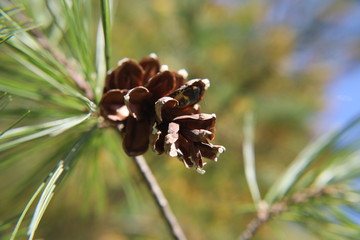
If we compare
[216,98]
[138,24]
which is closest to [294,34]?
[216,98]

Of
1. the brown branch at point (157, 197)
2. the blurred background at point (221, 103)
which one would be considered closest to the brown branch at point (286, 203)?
the brown branch at point (157, 197)

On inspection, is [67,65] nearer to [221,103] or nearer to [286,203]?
[286,203]

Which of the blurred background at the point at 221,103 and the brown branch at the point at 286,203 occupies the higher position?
the brown branch at the point at 286,203

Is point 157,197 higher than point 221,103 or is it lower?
higher

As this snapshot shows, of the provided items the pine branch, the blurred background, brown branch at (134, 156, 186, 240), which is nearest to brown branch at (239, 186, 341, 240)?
brown branch at (134, 156, 186, 240)

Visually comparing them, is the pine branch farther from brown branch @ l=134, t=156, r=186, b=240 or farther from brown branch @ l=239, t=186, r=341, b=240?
brown branch @ l=239, t=186, r=341, b=240

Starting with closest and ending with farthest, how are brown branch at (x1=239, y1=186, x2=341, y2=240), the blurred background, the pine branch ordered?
the pine branch → brown branch at (x1=239, y1=186, x2=341, y2=240) → the blurred background

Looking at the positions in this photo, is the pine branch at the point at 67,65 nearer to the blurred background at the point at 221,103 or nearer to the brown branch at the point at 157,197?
the brown branch at the point at 157,197

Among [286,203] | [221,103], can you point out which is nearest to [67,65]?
[286,203]

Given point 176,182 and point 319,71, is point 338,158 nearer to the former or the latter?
point 176,182
